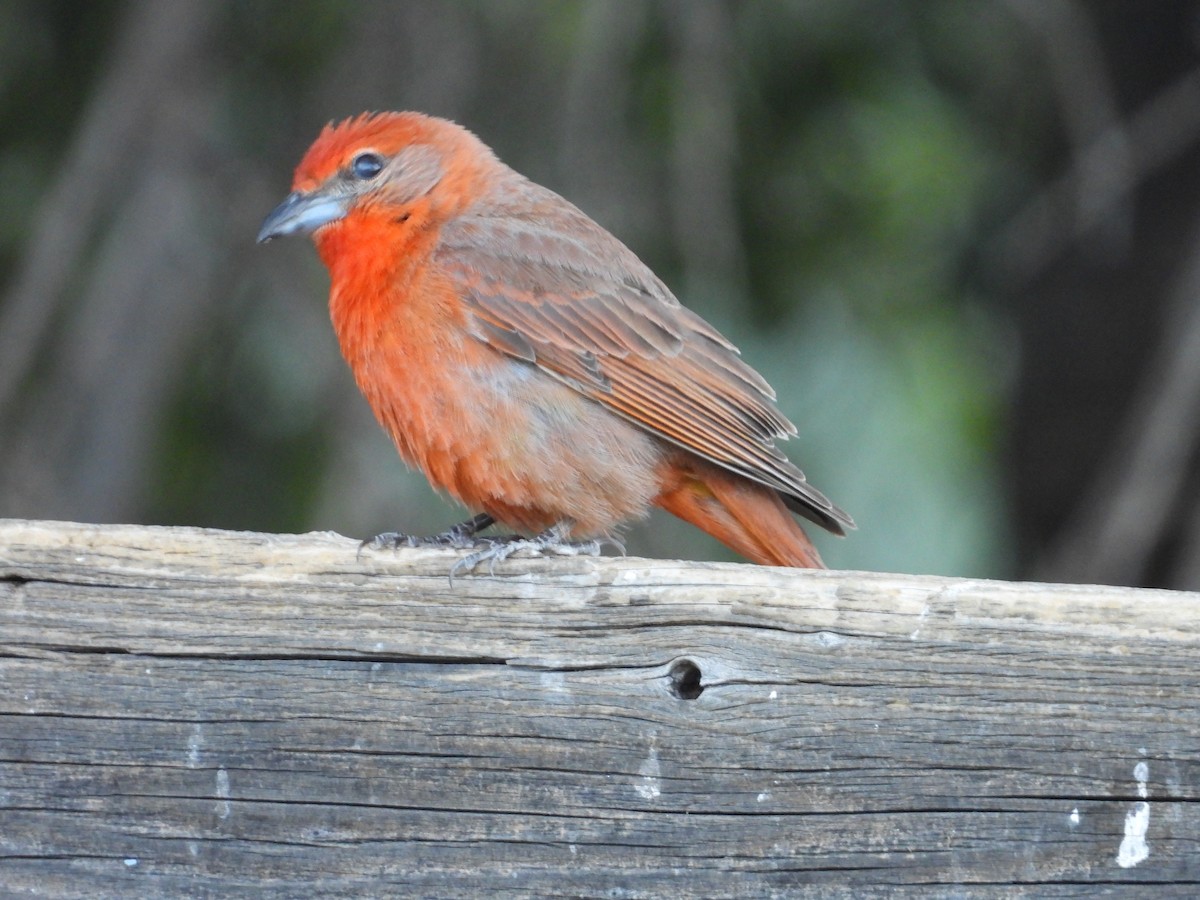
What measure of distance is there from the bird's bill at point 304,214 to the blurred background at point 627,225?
126cm

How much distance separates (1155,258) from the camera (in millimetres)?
6844

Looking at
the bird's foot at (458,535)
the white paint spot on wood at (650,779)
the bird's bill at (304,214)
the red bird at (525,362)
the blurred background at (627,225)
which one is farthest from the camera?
the blurred background at (627,225)

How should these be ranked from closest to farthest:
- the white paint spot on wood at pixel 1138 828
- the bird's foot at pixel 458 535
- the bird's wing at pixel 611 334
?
1. the white paint spot on wood at pixel 1138 828
2. the bird's foot at pixel 458 535
3. the bird's wing at pixel 611 334

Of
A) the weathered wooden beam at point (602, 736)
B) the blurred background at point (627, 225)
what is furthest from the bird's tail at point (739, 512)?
the weathered wooden beam at point (602, 736)

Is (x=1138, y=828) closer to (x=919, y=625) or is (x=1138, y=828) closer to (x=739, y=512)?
(x=919, y=625)

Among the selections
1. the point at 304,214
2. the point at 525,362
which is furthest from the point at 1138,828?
the point at 304,214

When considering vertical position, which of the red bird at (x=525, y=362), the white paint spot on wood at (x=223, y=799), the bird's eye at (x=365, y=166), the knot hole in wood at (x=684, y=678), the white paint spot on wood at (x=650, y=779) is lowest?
the white paint spot on wood at (x=223, y=799)

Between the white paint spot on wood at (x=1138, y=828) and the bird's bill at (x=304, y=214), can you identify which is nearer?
the white paint spot on wood at (x=1138, y=828)

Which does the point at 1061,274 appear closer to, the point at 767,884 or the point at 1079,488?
the point at 1079,488

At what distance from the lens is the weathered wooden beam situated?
Answer: 93.4 inches

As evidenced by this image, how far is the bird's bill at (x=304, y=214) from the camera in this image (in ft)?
14.6

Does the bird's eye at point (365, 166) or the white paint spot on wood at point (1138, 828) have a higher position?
the bird's eye at point (365, 166)

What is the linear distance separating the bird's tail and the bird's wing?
69mm

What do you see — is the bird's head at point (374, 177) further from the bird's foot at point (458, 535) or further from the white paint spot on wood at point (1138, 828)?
the white paint spot on wood at point (1138, 828)
